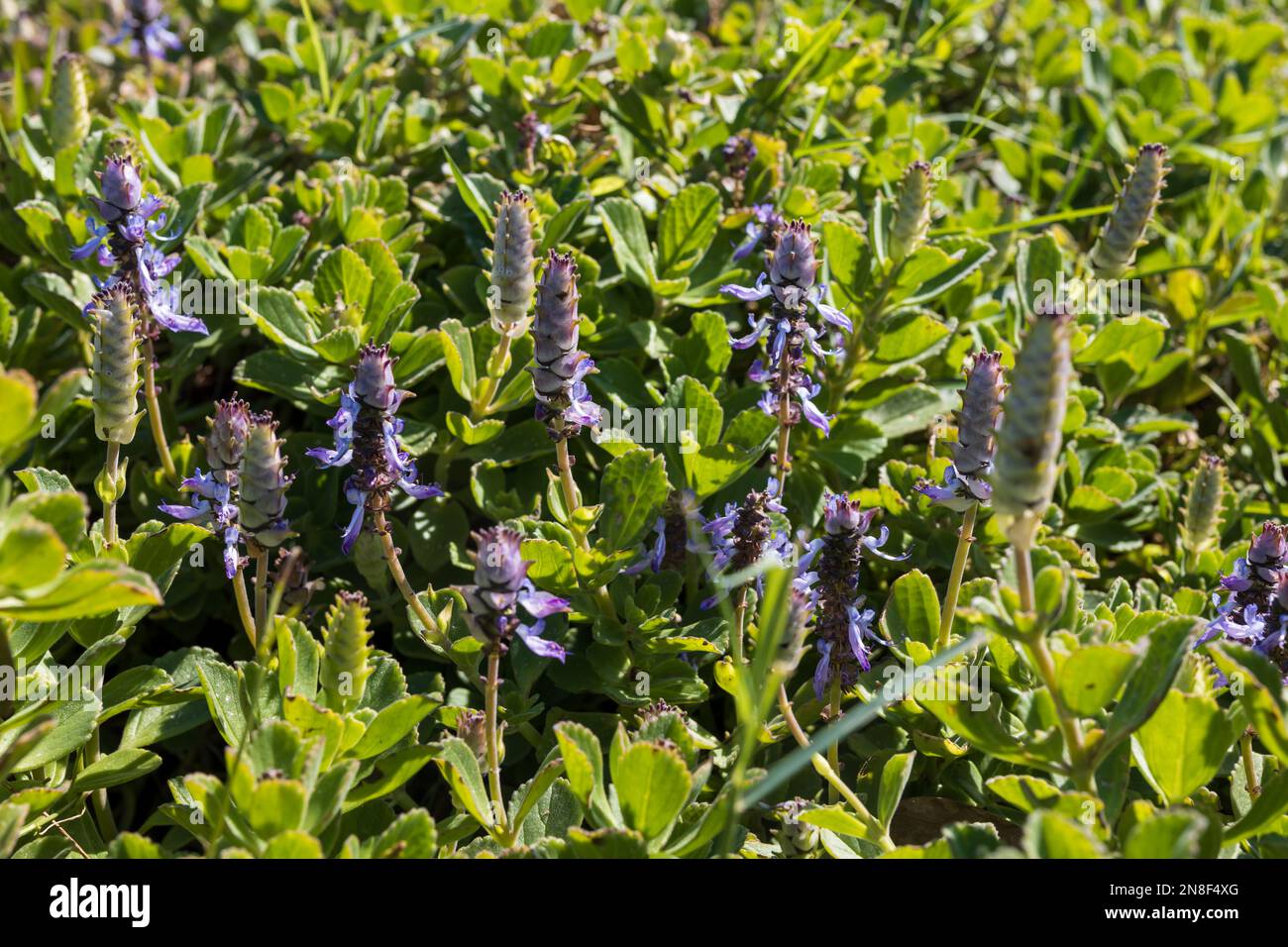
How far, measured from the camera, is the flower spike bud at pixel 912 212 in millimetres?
3188

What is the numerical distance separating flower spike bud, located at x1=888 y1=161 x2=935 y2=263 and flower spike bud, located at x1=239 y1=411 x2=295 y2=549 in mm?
1706

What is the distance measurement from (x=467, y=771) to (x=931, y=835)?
1114 millimetres

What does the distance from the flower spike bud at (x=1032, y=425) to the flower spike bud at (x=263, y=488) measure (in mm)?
1400

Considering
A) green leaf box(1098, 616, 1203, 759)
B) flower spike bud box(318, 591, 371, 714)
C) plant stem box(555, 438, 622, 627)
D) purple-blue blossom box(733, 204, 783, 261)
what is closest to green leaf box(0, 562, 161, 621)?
flower spike bud box(318, 591, 371, 714)

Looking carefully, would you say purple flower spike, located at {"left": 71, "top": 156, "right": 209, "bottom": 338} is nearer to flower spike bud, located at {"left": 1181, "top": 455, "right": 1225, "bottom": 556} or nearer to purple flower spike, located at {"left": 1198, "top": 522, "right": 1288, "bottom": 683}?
purple flower spike, located at {"left": 1198, "top": 522, "right": 1288, "bottom": 683}

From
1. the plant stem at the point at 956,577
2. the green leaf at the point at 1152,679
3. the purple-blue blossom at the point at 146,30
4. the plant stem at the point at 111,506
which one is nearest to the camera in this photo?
the green leaf at the point at 1152,679

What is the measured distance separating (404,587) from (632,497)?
557 millimetres

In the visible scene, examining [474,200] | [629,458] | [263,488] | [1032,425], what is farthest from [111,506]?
[1032,425]

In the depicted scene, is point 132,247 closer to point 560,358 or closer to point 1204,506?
point 560,358

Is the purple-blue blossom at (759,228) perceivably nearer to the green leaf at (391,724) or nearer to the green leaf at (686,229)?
the green leaf at (686,229)

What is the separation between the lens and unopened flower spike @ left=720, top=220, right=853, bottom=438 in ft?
9.48

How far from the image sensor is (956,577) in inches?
107

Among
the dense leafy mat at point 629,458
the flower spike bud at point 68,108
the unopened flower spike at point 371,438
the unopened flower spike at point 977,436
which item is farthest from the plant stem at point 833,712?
the flower spike bud at point 68,108

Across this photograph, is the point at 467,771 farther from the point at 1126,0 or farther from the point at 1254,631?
the point at 1126,0
